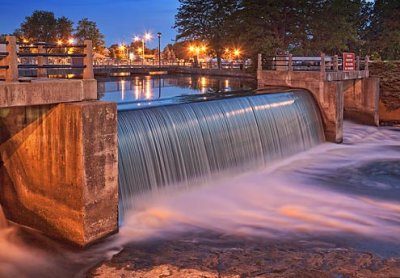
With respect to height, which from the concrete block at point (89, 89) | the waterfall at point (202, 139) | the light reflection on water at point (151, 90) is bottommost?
the waterfall at point (202, 139)

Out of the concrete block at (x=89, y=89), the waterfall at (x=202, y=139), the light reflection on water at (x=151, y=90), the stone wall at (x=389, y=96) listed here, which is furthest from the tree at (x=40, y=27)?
the concrete block at (x=89, y=89)

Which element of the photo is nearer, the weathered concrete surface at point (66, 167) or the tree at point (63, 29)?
the weathered concrete surface at point (66, 167)

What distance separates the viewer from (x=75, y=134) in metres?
8.93

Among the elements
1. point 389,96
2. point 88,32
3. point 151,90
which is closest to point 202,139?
point 151,90

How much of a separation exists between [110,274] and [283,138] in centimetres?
1077

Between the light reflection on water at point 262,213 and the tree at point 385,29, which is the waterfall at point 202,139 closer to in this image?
the light reflection on water at point 262,213

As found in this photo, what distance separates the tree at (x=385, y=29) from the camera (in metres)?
47.6

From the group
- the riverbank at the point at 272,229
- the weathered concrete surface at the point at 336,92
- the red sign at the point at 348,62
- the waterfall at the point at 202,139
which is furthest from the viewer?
the red sign at the point at 348,62

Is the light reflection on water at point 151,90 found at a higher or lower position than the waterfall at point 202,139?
higher

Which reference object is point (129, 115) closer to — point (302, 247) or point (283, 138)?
point (302, 247)

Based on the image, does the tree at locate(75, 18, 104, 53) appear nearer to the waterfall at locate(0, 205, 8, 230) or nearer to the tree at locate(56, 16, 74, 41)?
the tree at locate(56, 16, 74, 41)

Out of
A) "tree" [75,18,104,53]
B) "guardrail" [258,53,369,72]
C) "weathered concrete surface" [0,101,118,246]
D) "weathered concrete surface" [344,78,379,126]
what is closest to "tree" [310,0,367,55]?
"guardrail" [258,53,369,72]

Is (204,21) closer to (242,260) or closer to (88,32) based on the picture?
(88,32)

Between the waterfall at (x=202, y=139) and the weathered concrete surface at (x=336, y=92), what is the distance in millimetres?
2152
